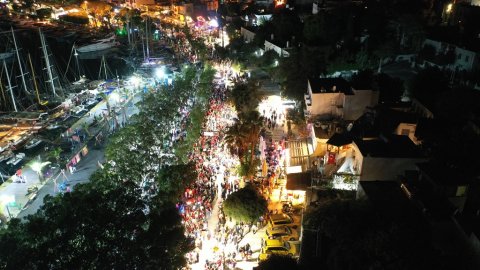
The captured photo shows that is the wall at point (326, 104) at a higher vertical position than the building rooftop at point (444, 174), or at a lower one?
lower

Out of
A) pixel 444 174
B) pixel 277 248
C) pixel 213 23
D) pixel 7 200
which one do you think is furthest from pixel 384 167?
pixel 213 23

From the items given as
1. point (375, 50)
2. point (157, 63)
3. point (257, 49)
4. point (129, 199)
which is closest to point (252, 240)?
point (129, 199)

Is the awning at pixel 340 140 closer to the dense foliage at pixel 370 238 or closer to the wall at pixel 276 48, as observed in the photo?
the dense foliage at pixel 370 238

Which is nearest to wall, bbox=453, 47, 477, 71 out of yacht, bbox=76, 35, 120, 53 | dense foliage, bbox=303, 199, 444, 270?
dense foliage, bbox=303, 199, 444, 270

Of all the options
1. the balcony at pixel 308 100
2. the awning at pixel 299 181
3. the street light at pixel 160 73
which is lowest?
the street light at pixel 160 73

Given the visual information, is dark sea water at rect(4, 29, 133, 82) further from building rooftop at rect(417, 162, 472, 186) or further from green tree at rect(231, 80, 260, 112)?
building rooftop at rect(417, 162, 472, 186)

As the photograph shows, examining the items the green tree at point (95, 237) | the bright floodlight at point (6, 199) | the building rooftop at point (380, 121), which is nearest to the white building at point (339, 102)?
the building rooftop at point (380, 121)
